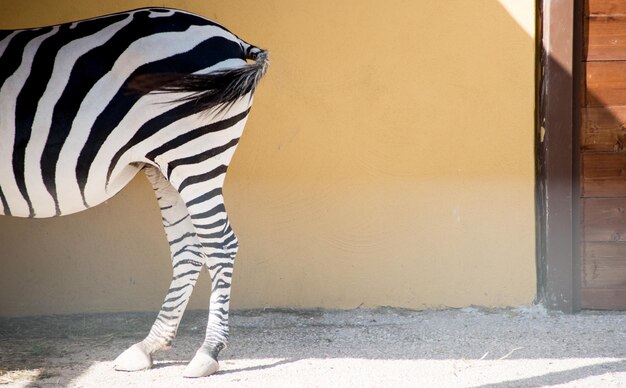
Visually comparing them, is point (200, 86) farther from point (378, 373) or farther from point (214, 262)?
point (378, 373)

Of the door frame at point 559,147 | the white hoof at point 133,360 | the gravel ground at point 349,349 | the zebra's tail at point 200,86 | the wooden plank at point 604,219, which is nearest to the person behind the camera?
the zebra's tail at point 200,86

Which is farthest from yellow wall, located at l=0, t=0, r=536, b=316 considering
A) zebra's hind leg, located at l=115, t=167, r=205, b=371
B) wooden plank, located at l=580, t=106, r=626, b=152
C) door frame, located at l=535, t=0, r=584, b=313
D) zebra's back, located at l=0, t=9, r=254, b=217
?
zebra's back, located at l=0, t=9, r=254, b=217

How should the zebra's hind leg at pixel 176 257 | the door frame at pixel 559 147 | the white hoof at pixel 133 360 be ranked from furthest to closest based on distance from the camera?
1. the door frame at pixel 559 147
2. the zebra's hind leg at pixel 176 257
3. the white hoof at pixel 133 360

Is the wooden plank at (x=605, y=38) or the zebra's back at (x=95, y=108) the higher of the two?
the wooden plank at (x=605, y=38)

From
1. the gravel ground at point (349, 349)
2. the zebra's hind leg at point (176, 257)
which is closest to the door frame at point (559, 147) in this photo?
the gravel ground at point (349, 349)

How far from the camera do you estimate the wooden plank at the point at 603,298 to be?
5.12 metres

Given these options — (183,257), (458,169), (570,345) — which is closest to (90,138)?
(183,257)

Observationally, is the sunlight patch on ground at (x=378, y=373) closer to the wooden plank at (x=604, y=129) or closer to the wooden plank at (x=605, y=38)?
the wooden plank at (x=604, y=129)

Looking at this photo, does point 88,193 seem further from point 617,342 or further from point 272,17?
point 617,342

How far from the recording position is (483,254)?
17.1ft

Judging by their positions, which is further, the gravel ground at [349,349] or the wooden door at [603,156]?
the wooden door at [603,156]

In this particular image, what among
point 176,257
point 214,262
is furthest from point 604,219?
point 176,257

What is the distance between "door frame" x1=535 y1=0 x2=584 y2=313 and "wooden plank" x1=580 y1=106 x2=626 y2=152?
0.21 feet

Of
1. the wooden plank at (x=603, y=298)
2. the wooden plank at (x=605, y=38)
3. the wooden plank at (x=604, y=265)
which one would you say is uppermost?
the wooden plank at (x=605, y=38)
